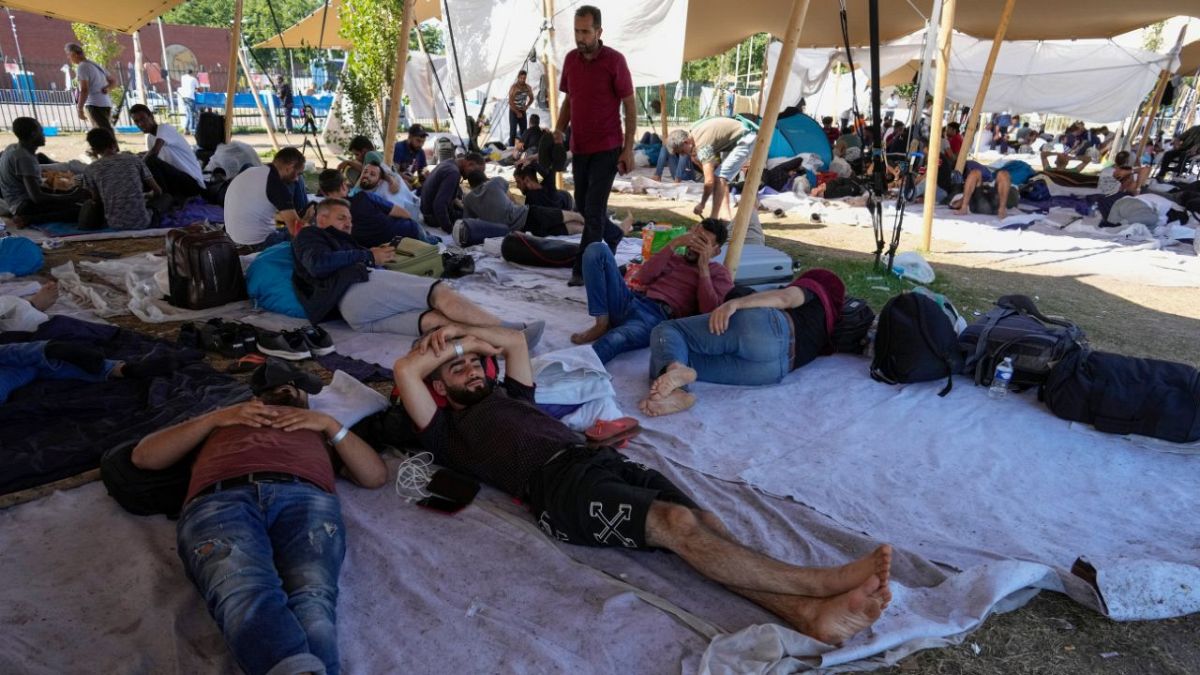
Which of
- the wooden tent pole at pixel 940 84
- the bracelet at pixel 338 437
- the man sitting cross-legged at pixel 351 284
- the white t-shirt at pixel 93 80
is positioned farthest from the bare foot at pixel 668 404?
the white t-shirt at pixel 93 80

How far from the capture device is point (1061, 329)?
3.89m

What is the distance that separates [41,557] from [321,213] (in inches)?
109

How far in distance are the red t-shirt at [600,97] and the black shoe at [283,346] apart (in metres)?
2.76

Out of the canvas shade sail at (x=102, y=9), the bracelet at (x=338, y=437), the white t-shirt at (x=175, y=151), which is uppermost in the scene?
the canvas shade sail at (x=102, y=9)

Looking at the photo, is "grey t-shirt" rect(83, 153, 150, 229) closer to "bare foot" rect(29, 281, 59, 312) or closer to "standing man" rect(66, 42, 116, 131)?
"bare foot" rect(29, 281, 59, 312)

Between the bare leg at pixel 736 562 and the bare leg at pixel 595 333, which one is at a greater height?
the bare leg at pixel 595 333

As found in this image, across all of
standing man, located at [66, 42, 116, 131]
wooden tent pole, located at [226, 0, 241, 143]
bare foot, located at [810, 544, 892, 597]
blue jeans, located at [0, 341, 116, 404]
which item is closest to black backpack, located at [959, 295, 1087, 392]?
bare foot, located at [810, 544, 892, 597]

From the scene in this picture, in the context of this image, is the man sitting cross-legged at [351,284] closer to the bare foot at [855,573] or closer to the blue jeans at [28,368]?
the blue jeans at [28,368]

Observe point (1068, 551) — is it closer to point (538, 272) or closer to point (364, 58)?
point (538, 272)

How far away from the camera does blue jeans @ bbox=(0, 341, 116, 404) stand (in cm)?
348

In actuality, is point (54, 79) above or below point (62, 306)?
above

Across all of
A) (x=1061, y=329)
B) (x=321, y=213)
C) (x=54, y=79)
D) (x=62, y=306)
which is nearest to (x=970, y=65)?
(x=1061, y=329)

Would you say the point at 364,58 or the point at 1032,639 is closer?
the point at 1032,639

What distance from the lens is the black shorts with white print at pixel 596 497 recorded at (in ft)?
7.90
